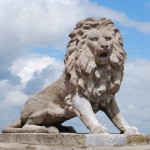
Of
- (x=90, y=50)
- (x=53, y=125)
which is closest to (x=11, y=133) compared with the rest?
(x=53, y=125)

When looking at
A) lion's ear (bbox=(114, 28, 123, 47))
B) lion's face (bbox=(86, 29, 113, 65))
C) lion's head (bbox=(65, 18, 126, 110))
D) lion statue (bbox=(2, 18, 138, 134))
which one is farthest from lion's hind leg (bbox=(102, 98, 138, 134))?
lion's ear (bbox=(114, 28, 123, 47))

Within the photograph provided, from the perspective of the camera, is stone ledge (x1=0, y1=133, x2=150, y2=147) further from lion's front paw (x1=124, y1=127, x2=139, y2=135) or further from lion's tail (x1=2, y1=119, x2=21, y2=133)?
lion's tail (x1=2, y1=119, x2=21, y2=133)

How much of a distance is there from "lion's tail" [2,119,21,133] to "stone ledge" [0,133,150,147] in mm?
399

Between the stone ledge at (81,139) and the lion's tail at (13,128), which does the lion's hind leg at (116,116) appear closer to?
the stone ledge at (81,139)

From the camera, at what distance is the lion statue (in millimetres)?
8719

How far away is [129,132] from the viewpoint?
8.70 meters

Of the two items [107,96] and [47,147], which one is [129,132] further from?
[47,147]

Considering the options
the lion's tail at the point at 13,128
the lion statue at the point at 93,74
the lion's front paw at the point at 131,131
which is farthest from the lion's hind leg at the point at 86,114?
the lion's tail at the point at 13,128

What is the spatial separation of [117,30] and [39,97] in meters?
2.12

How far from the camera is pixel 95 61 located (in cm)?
882

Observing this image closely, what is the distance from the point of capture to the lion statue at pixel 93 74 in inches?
343

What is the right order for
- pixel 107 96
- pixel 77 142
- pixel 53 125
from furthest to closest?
pixel 53 125
pixel 107 96
pixel 77 142

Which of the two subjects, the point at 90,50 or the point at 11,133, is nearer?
the point at 90,50

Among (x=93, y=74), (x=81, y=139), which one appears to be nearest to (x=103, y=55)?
(x=93, y=74)
